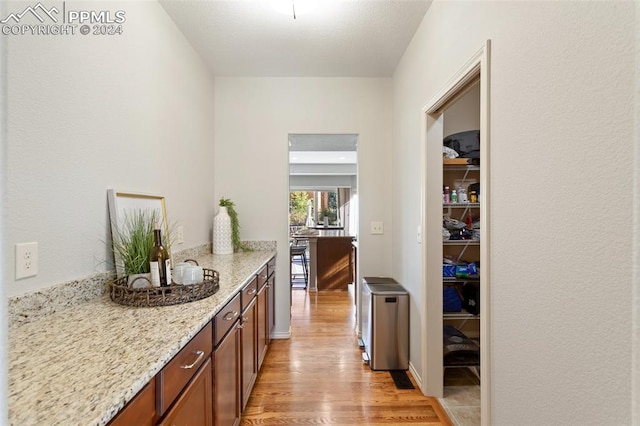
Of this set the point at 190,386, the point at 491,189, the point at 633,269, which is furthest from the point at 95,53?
the point at 633,269

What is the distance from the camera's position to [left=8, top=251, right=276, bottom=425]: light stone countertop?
63cm

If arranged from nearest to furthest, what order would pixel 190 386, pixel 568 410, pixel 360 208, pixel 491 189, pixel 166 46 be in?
pixel 568 410, pixel 190 386, pixel 491 189, pixel 166 46, pixel 360 208

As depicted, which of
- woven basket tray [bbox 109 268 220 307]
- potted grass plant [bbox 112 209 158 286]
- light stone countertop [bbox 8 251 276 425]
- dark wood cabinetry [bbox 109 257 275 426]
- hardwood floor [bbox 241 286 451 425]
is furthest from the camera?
hardwood floor [bbox 241 286 451 425]

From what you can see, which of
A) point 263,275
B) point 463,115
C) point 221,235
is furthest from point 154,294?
point 463,115

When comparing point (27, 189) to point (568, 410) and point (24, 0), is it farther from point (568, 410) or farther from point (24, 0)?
point (568, 410)

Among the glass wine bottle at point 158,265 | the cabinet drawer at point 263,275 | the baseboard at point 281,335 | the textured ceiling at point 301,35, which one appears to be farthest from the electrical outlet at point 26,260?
the baseboard at point 281,335

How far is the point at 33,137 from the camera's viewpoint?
3.63 ft

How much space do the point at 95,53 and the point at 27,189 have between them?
30.3 inches

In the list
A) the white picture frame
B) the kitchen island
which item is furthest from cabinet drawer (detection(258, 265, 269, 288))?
the kitchen island

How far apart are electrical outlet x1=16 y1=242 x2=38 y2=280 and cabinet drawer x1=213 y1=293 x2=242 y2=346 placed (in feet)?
2.29

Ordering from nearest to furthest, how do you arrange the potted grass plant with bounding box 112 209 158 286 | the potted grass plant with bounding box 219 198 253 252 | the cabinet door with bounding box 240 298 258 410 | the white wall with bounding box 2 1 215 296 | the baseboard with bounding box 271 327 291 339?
the white wall with bounding box 2 1 215 296
the potted grass plant with bounding box 112 209 158 286
the cabinet door with bounding box 240 298 258 410
the potted grass plant with bounding box 219 198 253 252
the baseboard with bounding box 271 327 291 339

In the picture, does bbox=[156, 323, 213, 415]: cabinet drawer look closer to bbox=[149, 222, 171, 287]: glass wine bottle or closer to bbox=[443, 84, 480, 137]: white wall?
bbox=[149, 222, 171, 287]: glass wine bottle

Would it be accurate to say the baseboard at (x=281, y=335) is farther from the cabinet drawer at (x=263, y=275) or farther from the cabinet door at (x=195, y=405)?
the cabinet door at (x=195, y=405)

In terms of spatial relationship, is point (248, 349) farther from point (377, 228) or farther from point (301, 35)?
point (301, 35)
